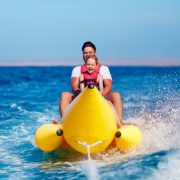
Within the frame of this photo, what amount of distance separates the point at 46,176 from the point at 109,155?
902mm

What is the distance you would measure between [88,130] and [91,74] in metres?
1.03

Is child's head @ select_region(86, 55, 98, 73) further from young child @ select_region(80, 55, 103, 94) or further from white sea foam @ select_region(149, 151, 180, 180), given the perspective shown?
white sea foam @ select_region(149, 151, 180, 180)

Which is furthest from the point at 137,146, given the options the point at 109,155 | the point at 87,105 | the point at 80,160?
the point at 87,105

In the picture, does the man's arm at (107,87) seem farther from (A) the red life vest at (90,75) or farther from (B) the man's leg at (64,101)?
(B) the man's leg at (64,101)

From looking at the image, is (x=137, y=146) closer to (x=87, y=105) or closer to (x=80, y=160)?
(x=80, y=160)

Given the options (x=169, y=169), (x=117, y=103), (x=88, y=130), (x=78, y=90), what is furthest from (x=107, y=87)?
(x=169, y=169)

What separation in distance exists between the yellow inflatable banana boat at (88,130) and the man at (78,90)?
1.22 ft

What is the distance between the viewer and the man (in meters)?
5.58

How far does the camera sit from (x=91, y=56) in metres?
5.50

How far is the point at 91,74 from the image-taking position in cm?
561

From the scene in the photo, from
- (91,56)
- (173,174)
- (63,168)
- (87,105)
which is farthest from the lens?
(91,56)

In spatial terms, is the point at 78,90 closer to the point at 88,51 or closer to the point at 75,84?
the point at 75,84

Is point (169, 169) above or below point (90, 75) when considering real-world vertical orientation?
below

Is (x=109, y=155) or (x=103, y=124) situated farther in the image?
(x=109, y=155)
